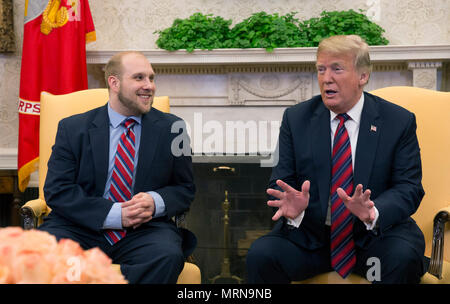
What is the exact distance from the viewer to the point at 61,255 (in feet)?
2.86

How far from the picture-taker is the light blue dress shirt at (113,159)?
6.32 feet

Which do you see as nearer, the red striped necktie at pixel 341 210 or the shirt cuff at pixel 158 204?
the red striped necktie at pixel 341 210

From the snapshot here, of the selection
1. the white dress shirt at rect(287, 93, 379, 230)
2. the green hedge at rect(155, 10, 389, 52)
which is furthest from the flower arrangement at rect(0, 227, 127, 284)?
the green hedge at rect(155, 10, 389, 52)

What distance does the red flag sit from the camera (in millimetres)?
3482

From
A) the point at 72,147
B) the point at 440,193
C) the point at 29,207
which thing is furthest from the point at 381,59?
the point at 29,207

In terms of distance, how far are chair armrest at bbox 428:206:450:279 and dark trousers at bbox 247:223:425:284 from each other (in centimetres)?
10

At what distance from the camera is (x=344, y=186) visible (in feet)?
6.18

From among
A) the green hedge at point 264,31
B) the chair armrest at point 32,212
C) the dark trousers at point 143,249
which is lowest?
the dark trousers at point 143,249

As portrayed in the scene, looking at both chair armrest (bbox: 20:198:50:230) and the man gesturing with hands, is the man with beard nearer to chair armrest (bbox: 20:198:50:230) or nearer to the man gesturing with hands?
chair armrest (bbox: 20:198:50:230)

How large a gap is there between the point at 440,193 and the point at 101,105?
1.83 meters

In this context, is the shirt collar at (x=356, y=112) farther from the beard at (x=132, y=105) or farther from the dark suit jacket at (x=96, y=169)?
the beard at (x=132, y=105)

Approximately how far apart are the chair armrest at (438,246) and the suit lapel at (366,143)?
375 millimetres

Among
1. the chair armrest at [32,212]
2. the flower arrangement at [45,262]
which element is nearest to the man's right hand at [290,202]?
the flower arrangement at [45,262]

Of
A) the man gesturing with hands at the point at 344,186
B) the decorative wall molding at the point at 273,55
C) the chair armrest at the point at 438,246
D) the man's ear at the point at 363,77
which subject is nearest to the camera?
the man gesturing with hands at the point at 344,186
